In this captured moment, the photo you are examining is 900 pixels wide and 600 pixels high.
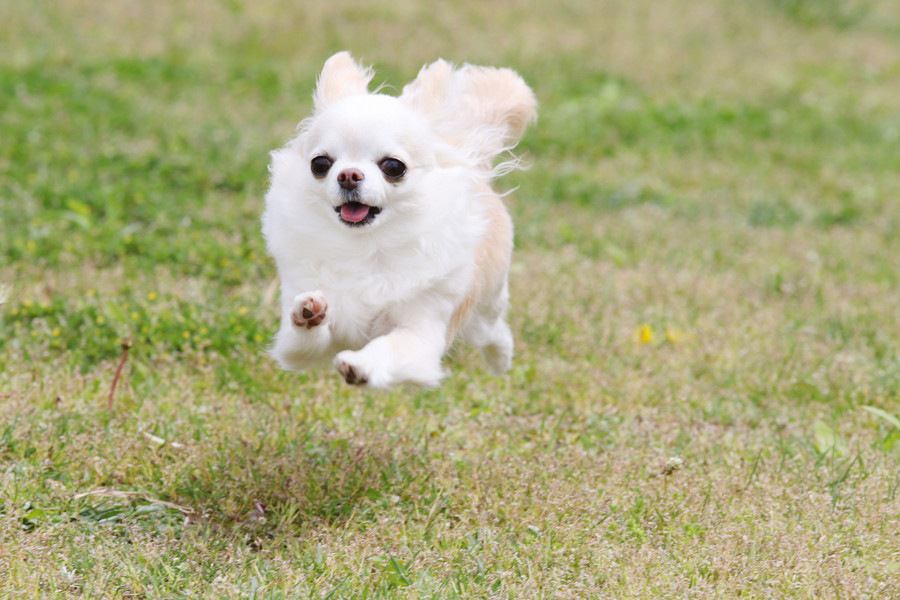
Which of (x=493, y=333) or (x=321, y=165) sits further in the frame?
(x=493, y=333)

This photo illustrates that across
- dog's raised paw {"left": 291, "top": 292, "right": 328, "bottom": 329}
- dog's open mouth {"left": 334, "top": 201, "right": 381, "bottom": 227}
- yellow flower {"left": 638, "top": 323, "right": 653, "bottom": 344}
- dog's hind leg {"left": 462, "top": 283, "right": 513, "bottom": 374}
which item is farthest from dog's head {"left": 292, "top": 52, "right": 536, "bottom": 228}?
yellow flower {"left": 638, "top": 323, "right": 653, "bottom": 344}

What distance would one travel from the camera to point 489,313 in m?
4.57

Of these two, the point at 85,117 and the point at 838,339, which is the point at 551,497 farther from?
the point at 85,117

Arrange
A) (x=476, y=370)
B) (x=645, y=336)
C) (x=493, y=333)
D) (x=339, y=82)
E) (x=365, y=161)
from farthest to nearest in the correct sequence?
(x=645, y=336)
(x=476, y=370)
(x=493, y=333)
(x=339, y=82)
(x=365, y=161)

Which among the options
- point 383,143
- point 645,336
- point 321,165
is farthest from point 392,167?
point 645,336

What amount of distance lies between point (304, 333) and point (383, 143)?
595mm

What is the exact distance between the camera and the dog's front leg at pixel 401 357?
342cm

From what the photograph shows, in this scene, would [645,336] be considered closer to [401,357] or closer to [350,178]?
[401,357]

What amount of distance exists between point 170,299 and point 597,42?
7.15 meters

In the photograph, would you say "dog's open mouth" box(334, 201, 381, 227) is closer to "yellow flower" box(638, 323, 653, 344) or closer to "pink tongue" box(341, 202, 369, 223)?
"pink tongue" box(341, 202, 369, 223)

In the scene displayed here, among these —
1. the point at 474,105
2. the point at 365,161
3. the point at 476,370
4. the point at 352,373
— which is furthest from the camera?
the point at 476,370

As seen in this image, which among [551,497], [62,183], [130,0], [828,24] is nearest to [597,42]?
[828,24]

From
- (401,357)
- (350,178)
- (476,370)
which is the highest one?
(350,178)

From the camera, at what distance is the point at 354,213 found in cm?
357
